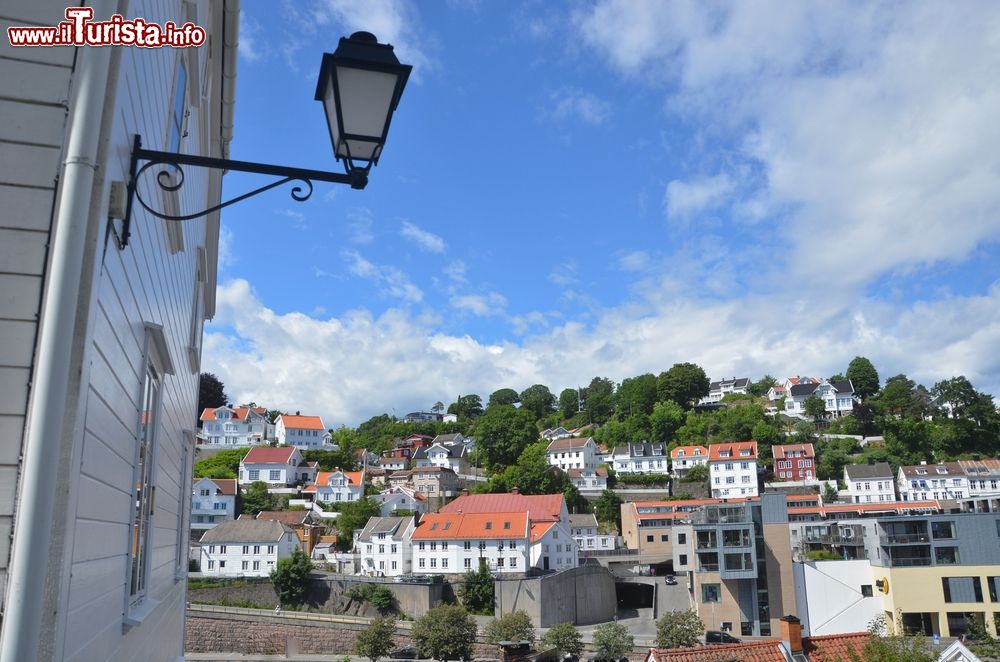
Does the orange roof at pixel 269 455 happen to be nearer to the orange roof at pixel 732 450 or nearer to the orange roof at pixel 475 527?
the orange roof at pixel 475 527

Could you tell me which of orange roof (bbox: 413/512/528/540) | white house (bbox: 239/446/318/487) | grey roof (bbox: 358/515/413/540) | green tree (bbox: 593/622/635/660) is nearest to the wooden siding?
Result: green tree (bbox: 593/622/635/660)

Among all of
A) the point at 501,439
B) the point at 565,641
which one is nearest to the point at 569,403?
the point at 501,439

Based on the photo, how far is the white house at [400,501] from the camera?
6594 cm

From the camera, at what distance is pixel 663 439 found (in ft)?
299

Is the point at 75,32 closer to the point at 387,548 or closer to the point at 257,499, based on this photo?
the point at 387,548

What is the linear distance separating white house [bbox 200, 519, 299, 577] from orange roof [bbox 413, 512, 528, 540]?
32.9 feet

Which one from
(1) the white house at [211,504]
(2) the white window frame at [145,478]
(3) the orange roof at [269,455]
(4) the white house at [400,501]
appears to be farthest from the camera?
(3) the orange roof at [269,455]

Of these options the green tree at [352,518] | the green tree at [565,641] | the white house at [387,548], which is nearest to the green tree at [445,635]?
the green tree at [565,641]

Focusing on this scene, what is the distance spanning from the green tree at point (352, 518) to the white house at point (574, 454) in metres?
26.4

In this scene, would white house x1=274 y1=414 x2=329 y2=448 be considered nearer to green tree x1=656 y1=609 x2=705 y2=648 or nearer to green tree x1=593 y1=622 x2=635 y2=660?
green tree x1=593 y1=622 x2=635 y2=660

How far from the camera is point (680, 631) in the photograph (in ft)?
120

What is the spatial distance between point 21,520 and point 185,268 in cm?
513

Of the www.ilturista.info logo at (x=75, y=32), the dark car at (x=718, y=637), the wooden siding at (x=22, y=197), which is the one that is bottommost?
the dark car at (x=718, y=637)

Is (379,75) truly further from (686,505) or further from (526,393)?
(526,393)
